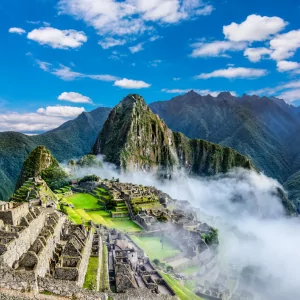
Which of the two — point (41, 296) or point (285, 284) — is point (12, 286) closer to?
point (41, 296)

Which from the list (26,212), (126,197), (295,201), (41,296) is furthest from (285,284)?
(295,201)

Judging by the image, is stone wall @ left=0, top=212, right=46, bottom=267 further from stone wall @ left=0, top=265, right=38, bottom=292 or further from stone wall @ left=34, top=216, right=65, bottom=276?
stone wall @ left=0, top=265, right=38, bottom=292

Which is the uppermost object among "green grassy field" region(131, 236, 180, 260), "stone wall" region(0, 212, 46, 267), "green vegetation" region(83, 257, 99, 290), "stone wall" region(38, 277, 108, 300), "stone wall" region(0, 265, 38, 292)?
"stone wall" region(0, 212, 46, 267)

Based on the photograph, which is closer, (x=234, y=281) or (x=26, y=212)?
(x=26, y=212)

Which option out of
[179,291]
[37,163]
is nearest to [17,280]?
[179,291]

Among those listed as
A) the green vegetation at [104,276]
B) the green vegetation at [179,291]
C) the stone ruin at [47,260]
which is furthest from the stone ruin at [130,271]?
the green vegetation at [179,291]

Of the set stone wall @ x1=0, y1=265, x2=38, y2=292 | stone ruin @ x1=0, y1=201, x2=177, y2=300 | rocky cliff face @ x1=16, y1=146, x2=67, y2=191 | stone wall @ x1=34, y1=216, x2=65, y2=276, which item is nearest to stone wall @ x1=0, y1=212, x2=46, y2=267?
stone ruin @ x1=0, y1=201, x2=177, y2=300

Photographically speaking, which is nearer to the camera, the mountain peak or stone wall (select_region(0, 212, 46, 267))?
stone wall (select_region(0, 212, 46, 267))
